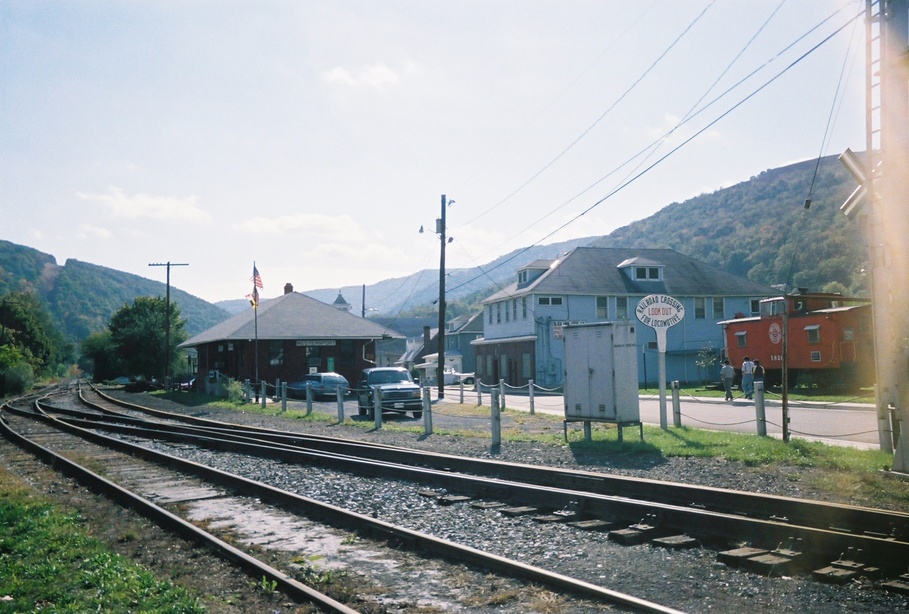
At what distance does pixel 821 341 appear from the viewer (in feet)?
106

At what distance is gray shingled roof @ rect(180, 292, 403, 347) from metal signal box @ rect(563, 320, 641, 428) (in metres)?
28.4

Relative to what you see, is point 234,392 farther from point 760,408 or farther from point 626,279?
point 626,279

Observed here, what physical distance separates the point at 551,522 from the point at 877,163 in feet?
25.7

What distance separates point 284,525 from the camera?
9148mm

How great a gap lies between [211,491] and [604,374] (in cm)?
836

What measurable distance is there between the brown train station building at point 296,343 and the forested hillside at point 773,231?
28176 mm

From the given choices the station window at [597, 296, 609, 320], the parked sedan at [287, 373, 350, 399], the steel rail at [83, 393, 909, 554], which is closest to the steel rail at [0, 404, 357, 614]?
the steel rail at [83, 393, 909, 554]

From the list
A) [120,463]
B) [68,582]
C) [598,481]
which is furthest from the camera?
[120,463]

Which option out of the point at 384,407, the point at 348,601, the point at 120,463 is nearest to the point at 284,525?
the point at 348,601

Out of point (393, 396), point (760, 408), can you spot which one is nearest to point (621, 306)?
point (393, 396)

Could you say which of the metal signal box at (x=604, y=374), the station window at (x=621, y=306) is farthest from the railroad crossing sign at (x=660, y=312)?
the station window at (x=621, y=306)

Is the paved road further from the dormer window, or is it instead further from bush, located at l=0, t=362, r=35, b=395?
bush, located at l=0, t=362, r=35, b=395

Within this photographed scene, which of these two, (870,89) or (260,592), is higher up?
(870,89)

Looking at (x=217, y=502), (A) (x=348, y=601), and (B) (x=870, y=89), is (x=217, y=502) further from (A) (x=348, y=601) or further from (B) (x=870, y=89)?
(B) (x=870, y=89)
